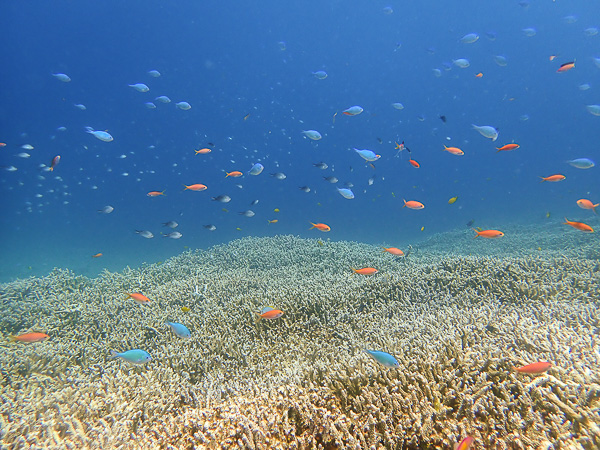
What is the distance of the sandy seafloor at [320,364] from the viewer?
7.14ft

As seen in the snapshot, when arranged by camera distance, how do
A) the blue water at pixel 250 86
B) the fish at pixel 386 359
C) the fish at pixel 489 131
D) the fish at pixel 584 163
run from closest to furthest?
the fish at pixel 386 359
the fish at pixel 584 163
the fish at pixel 489 131
the blue water at pixel 250 86

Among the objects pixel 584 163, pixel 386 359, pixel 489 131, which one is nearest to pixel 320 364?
pixel 386 359

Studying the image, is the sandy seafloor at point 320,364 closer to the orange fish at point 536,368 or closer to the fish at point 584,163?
the orange fish at point 536,368

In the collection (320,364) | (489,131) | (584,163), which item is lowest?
(320,364)

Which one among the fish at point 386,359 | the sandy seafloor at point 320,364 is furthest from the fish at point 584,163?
the fish at point 386,359

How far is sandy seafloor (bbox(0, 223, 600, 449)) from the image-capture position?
218cm

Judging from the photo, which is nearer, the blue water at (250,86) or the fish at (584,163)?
the fish at (584,163)

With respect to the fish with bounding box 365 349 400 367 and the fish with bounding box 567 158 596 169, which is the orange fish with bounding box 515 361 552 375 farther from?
the fish with bounding box 567 158 596 169

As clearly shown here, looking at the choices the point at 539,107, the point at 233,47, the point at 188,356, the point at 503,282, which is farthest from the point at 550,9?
the point at 188,356

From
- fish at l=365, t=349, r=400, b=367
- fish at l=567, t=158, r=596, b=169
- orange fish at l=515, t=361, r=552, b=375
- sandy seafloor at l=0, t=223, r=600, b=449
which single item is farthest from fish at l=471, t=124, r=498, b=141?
fish at l=365, t=349, r=400, b=367

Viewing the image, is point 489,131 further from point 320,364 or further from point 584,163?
point 320,364

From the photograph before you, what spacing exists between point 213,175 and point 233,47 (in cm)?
4064

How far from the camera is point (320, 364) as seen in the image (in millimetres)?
3002

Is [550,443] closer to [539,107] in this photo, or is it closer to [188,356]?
[188,356]
